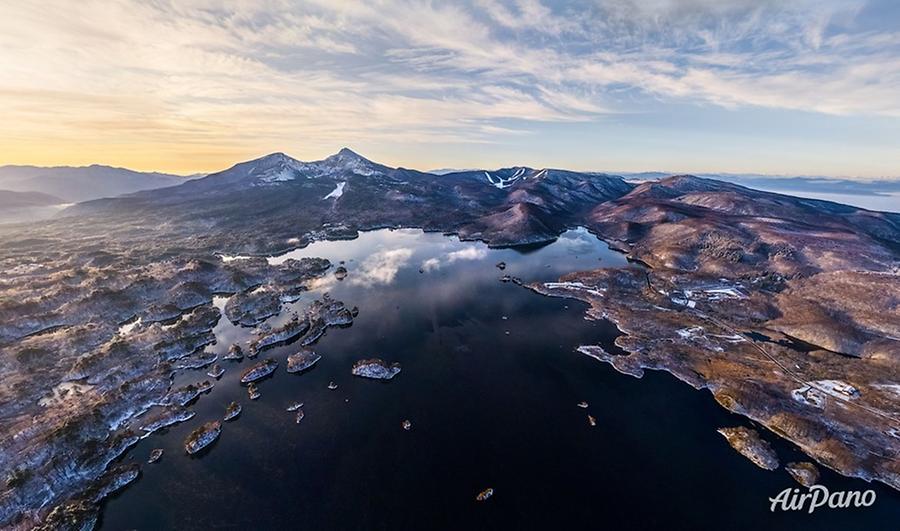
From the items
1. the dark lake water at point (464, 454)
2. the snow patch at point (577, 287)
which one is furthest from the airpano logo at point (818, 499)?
the snow patch at point (577, 287)

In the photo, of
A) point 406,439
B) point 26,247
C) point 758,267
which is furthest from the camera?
point 26,247

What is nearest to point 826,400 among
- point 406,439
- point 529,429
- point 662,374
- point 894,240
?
point 662,374

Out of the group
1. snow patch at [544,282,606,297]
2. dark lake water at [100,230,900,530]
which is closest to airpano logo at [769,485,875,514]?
dark lake water at [100,230,900,530]

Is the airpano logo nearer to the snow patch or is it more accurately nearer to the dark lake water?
the dark lake water

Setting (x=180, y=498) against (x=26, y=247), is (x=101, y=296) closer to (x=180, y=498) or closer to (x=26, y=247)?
(x=180, y=498)

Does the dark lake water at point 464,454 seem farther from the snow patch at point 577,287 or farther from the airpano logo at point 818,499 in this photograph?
the snow patch at point 577,287

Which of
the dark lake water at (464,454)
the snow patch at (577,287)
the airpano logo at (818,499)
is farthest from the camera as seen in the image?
the snow patch at (577,287)
